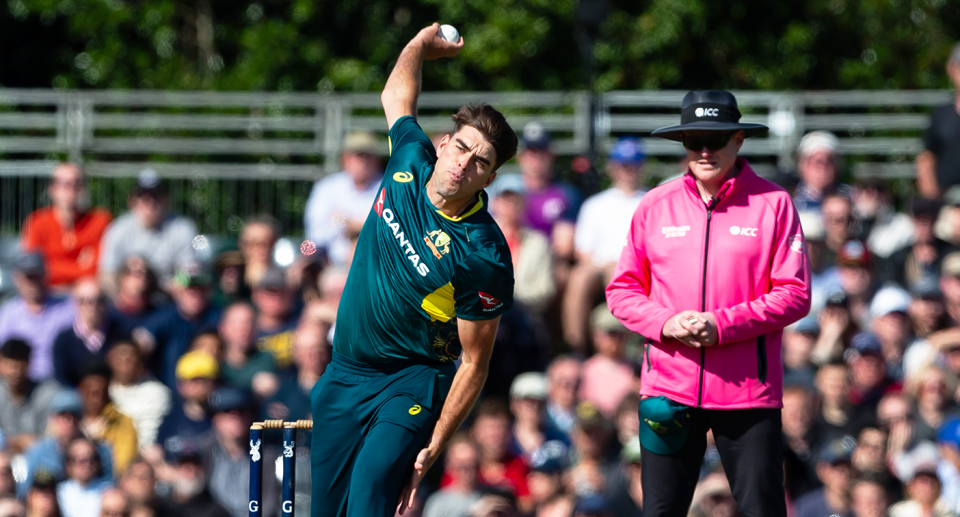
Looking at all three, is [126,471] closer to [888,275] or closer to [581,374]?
[581,374]

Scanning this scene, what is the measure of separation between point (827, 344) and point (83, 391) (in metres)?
5.26

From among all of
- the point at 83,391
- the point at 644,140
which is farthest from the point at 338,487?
the point at 644,140

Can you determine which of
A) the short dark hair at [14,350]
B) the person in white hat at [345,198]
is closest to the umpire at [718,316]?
the person in white hat at [345,198]

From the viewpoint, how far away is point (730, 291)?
515 centimetres

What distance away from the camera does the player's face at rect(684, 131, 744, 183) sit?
5219mm

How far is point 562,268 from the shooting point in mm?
10078

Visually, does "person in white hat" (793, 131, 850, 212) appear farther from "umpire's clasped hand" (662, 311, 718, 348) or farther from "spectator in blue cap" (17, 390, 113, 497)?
"spectator in blue cap" (17, 390, 113, 497)

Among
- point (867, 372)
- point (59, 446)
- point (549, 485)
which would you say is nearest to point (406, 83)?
point (549, 485)

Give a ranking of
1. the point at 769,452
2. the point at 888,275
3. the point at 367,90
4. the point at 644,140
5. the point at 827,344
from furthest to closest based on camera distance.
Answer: the point at 367,90
the point at 644,140
the point at 888,275
the point at 827,344
the point at 769,452

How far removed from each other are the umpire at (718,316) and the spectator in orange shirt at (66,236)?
6.78m

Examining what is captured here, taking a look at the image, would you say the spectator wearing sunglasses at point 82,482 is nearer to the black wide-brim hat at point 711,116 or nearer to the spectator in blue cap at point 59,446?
the spectator in blue cap at point 59,446

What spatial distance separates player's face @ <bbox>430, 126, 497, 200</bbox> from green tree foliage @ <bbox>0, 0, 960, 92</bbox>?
11045mm

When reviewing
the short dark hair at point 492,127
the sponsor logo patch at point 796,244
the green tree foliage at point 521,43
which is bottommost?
the sponsor logo patch at point 796,244

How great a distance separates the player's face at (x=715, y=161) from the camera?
5.22 meters
